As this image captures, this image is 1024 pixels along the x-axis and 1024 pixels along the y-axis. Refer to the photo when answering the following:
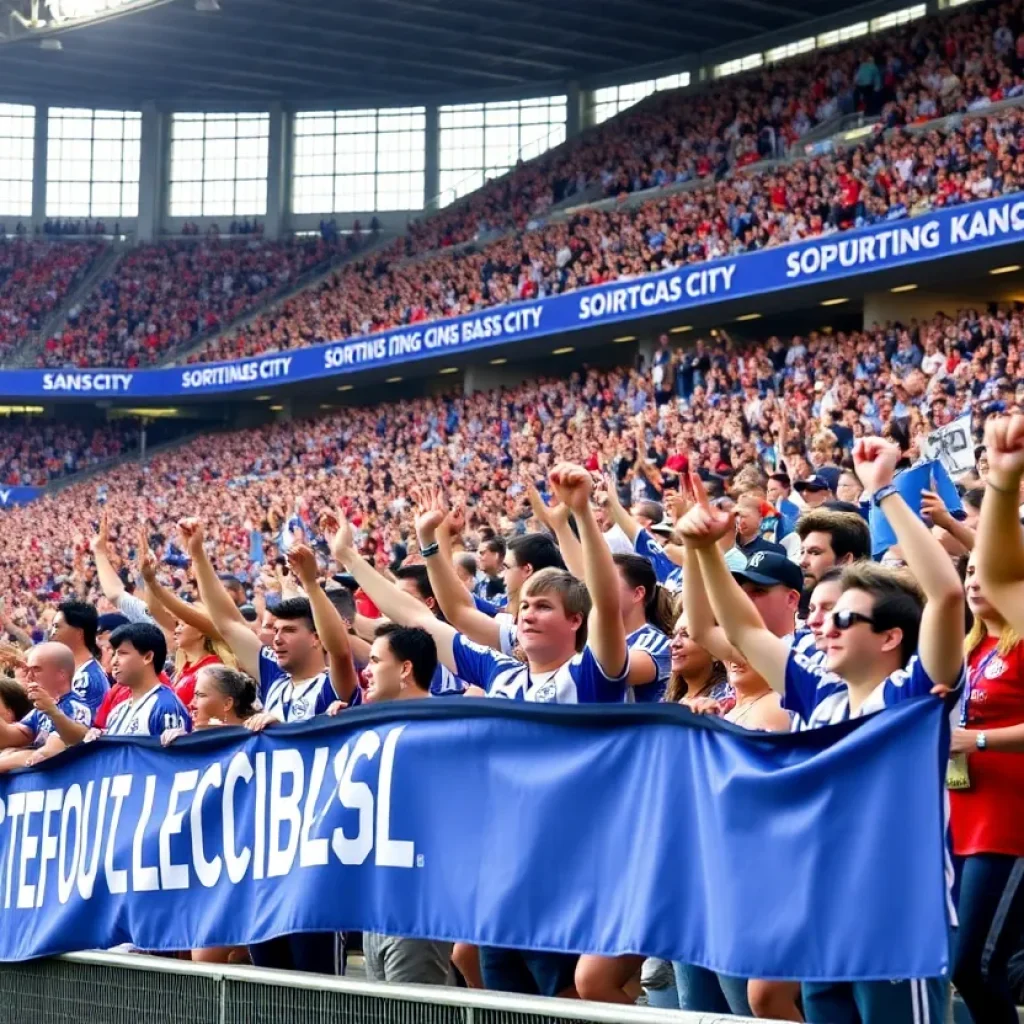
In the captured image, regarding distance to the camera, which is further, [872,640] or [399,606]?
[399,606]

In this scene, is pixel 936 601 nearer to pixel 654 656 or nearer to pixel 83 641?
pixel 654 656

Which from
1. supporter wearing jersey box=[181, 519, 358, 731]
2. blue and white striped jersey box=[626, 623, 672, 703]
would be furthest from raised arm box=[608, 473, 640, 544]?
blue and white striped jersey box=[626, 623, 672, 703]

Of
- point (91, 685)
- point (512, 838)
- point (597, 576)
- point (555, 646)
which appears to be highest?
point (597, 576)

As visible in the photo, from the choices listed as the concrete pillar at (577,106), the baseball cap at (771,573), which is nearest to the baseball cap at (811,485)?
the baseball cap at (771,573)

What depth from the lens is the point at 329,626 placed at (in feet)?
20.6

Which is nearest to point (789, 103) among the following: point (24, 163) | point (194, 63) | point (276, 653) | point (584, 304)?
point (584, 304)

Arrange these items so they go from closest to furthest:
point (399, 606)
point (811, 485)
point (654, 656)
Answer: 1. point (654, 656)
2. point (399, 606)
3. point (811, 485)

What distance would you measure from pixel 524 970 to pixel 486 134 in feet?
137

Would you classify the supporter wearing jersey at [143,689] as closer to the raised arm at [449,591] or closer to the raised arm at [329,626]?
the raised arm at [329,626]

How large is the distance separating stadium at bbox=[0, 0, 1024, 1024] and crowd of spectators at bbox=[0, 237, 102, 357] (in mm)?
166

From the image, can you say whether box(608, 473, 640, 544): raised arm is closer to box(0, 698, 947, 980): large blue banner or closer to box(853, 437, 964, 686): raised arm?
box(0, 698, 947, 980): large blue banner

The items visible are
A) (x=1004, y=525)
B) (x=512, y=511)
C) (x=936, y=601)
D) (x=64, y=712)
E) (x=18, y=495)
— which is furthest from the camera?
(x=18, y=495)

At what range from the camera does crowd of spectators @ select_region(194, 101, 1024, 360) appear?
2481cm

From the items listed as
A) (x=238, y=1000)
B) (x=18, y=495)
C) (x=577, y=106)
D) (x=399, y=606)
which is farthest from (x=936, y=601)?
(x=577, y=106)
